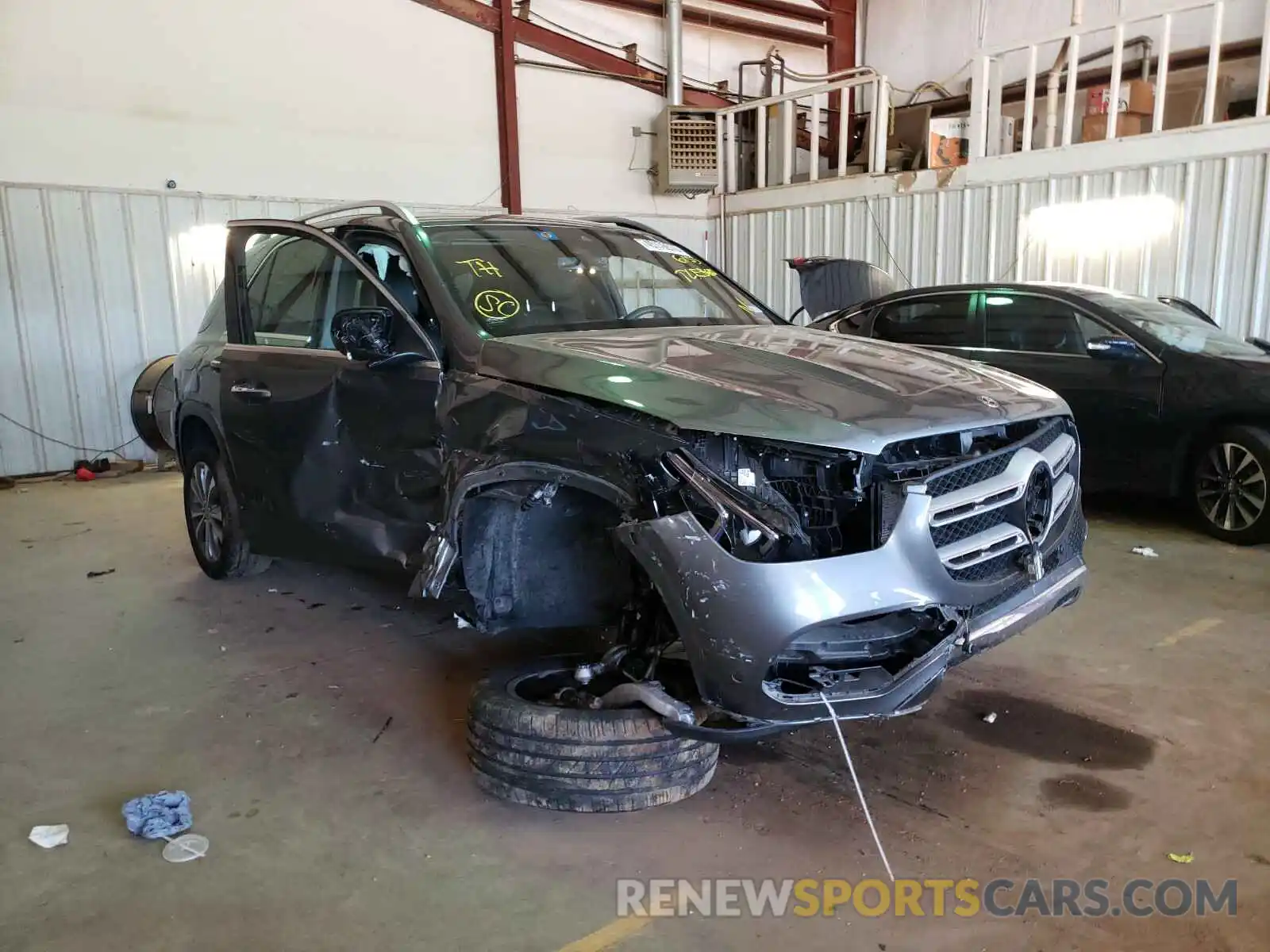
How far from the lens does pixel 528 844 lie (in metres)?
2.50

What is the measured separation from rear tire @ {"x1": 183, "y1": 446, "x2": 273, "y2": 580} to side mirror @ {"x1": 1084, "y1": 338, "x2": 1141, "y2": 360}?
4.73 meters

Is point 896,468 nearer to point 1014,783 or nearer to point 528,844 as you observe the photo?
point 1014,783

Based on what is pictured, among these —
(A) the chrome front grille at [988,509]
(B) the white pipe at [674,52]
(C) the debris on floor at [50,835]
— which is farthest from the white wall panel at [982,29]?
(C) the debris on floor at [50,835]

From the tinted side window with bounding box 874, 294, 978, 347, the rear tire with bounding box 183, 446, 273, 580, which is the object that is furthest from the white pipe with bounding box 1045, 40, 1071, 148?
the rear tire with bounding box 183, 446, 273, 580

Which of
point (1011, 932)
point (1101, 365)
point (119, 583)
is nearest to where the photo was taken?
point (1011, 932)

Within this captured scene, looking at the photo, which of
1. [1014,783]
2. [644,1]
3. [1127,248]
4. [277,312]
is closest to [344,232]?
[277,312]

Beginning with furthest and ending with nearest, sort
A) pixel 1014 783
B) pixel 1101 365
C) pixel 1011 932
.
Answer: pixel 1101 365 < pixel 1014 783 < pixel 1011 932

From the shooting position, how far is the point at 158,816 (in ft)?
8.49

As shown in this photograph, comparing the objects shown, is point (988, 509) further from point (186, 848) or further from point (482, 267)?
point (186, 848)

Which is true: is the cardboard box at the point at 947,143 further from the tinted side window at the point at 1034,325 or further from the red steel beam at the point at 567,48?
the tinted side window at the point at 1034,325

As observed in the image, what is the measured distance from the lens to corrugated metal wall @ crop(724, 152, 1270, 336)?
291 inches

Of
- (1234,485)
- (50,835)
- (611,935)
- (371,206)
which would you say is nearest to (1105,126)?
(1234,485)

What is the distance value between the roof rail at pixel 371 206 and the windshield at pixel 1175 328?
425 cm

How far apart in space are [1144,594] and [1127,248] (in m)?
4.67
